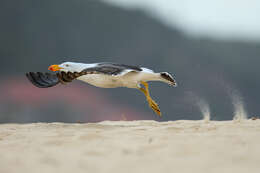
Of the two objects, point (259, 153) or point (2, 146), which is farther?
point (2, 146)

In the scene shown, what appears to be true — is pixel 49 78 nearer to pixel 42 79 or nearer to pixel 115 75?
pixel 42 79

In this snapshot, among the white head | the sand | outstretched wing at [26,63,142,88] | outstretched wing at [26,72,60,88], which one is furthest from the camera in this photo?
outstretched wing at [26,72,60,88]

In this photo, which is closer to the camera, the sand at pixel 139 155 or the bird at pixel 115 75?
the sand at pixel 139 155

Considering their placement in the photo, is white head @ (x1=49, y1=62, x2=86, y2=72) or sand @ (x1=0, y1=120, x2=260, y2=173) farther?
white head @ (x1=49, y1=62, x2=86, y2=72)

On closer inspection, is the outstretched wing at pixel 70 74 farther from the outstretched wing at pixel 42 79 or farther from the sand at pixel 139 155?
the sand at pixel 139 155

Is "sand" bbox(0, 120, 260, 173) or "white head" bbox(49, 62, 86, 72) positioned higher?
"white head" bbox(49, 62, 86, 72)

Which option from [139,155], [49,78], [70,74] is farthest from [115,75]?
[139,155]

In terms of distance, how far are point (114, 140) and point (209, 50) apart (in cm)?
535

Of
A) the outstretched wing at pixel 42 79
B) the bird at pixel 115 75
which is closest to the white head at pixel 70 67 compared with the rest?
the bird at pixel 115 75

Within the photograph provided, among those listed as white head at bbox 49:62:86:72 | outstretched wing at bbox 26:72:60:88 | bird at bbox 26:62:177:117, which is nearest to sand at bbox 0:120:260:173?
bird at bbox 26:62:177:117

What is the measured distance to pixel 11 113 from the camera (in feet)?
22.0

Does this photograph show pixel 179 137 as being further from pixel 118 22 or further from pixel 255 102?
pixel 118 22

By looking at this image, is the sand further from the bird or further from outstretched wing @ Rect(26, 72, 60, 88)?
outstretched wing @ Rect(26, 72, 60, 88)

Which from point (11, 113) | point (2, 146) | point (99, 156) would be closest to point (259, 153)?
point (99, 156)
